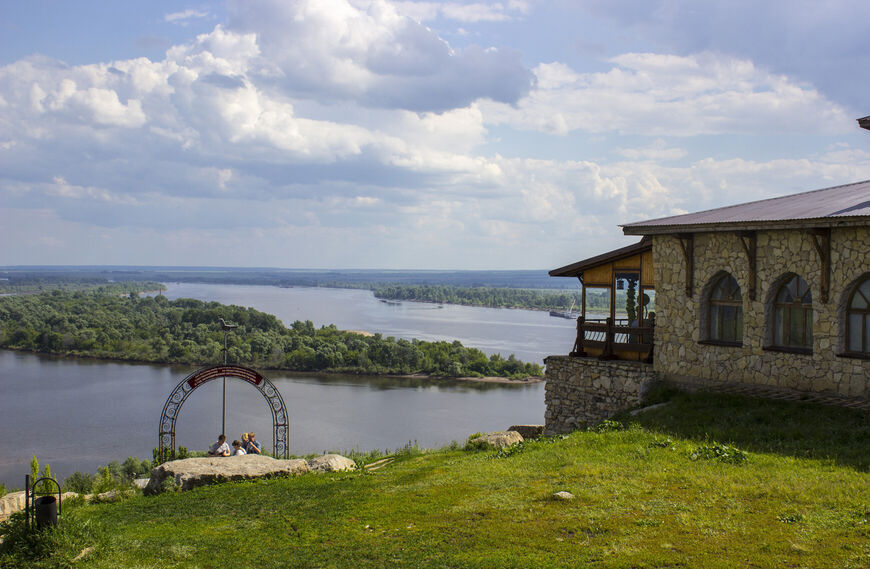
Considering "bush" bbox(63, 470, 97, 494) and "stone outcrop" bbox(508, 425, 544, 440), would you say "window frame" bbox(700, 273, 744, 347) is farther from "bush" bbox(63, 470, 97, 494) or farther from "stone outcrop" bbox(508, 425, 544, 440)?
"bush" bbox(63, 470, 97, 494)

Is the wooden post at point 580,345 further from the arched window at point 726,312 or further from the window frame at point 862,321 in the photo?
the window frame at point 862,321

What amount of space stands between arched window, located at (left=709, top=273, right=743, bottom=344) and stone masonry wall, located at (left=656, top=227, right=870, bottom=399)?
0.53ft

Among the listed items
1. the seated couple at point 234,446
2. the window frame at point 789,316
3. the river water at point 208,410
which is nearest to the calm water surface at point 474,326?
the river water at point 208,410

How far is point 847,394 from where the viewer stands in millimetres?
9883

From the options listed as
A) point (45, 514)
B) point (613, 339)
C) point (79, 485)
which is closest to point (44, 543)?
point (45, 514)

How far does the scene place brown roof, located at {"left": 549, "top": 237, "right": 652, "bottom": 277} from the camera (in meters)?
13.8

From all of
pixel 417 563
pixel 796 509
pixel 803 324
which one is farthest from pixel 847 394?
pixel 417 563

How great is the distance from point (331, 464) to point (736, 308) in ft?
22.5

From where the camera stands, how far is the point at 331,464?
11203mm

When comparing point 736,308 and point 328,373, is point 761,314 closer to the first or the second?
point 736,308

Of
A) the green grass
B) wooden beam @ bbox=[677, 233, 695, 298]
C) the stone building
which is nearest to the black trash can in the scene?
the green grass

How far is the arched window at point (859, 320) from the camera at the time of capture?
9.80 metres

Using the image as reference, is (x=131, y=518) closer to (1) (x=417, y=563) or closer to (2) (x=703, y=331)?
(1) (x=417, y=563)

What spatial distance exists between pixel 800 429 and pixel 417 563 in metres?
5.63
